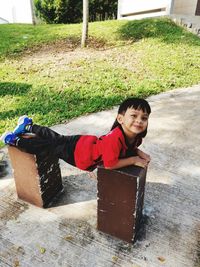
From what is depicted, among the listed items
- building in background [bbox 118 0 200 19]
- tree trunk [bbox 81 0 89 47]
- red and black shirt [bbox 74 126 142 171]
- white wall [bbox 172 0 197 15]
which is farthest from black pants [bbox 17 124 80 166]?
white wall [bbox 172 0 197 15]

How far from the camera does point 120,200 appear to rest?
2545 mm

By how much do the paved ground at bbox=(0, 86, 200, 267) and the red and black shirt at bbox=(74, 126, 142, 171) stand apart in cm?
65

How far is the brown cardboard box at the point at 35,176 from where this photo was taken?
2.88 m

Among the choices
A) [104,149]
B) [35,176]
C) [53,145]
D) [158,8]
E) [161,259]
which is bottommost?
[161,259]

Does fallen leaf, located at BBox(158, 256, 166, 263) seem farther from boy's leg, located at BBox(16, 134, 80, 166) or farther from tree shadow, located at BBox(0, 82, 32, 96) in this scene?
tree shadow, located at BBox(0, 82, 32, 96)

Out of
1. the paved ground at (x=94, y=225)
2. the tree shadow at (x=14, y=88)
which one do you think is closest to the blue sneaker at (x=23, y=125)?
the paved ground at (x=94, y=225)

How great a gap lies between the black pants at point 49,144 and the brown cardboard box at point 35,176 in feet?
0.22

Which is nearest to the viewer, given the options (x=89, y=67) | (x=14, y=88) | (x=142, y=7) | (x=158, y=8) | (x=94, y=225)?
(x=94, y=225)

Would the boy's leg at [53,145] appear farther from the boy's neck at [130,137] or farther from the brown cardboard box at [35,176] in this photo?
the boy's neck at [130,137]

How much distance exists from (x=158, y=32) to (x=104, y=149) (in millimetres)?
8522

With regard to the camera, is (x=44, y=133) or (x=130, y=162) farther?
(x=44, y=133)

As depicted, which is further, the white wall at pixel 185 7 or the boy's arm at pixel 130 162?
the white wall at pixel 185 7

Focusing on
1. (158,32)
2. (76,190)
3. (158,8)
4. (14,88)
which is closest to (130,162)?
(76,190)

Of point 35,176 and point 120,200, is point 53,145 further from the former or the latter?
point 120,200
